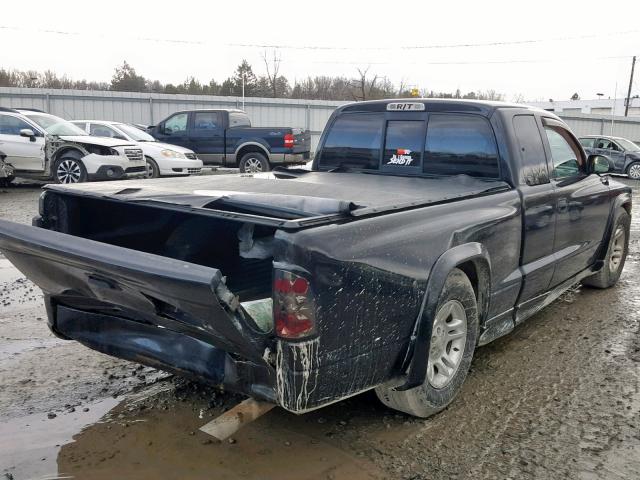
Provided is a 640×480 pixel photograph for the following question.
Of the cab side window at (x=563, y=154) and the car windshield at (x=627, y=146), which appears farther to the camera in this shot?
the car windshield at (x=627, y=146)

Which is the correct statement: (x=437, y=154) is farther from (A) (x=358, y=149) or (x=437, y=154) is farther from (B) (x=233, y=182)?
(B) (x=233, y=182)

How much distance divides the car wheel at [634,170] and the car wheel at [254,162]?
1393cm

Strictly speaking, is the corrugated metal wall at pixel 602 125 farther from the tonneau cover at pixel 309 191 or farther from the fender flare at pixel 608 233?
the tonneau cover at pixel 309 191

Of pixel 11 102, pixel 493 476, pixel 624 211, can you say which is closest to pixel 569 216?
pixel 624 211

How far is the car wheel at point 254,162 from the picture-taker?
16.0 metres

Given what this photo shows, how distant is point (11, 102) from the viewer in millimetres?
26531

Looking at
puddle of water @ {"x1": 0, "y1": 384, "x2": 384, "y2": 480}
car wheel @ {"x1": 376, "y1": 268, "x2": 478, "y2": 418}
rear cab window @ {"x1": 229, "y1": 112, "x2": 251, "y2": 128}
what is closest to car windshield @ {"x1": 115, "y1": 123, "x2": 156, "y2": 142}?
rear cab window @ {"x1": 229, "y1": 112, "x2": 251, "y2": 128}

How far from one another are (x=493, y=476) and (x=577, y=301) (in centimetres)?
357

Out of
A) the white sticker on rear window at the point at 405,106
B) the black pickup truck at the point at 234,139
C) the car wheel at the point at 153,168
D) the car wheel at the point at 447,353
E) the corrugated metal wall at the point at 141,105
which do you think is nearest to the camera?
the car wheel at the point at 447,353

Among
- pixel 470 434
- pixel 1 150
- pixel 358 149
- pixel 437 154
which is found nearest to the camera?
pixel 470 434

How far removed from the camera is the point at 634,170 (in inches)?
841

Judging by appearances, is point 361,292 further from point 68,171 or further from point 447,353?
point 68,171

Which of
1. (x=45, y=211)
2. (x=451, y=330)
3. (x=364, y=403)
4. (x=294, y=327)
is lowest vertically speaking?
(x=364, y=403)

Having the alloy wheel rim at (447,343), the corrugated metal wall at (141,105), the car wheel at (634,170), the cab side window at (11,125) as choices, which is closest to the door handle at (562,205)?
the alloy wheel rim at (447,343)
